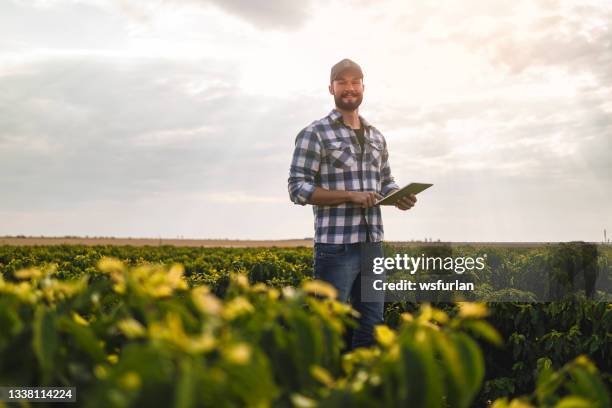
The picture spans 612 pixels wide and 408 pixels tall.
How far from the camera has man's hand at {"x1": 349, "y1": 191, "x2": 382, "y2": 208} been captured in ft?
15.9

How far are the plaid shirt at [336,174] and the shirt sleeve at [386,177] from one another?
21 cm

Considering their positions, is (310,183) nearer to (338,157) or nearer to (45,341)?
(338,157)

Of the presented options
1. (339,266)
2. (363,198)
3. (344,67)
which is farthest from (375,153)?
(339,266)

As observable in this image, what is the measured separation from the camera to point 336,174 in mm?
5145

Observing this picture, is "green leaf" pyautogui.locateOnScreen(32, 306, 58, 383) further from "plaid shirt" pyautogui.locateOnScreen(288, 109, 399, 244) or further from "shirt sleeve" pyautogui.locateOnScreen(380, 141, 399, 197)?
"shirt sleeve" pyautogui.locateOnScreen(380, 141, 399, 197)

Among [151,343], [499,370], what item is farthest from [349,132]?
[151,343]

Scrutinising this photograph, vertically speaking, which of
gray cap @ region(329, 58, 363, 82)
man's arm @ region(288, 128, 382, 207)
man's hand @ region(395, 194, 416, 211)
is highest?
gray cap @ region(329, 58, 363, 82)

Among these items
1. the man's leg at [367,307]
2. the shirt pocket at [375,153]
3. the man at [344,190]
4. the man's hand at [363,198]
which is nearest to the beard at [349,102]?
the man at [344,190]

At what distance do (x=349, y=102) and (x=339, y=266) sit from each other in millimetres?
1339

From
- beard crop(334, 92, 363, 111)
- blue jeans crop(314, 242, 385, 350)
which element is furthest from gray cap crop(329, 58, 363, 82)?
blue jeans crop(314, 242, 385, 350)

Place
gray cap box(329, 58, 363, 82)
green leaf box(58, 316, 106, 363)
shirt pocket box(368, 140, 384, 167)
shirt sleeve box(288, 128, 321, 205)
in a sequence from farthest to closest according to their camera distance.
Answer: shirt pocket box(368, 140, 384, 167) → gray cap box(329, 58, 363, 82) → shirt sleeve box(288, 128, 321, 205) → green leaf box(58, 316, 106, 363)

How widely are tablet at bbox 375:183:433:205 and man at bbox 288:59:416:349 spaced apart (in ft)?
0.43

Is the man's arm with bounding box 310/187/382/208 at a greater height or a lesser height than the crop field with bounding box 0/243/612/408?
greater

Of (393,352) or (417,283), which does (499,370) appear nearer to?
(417,283)
